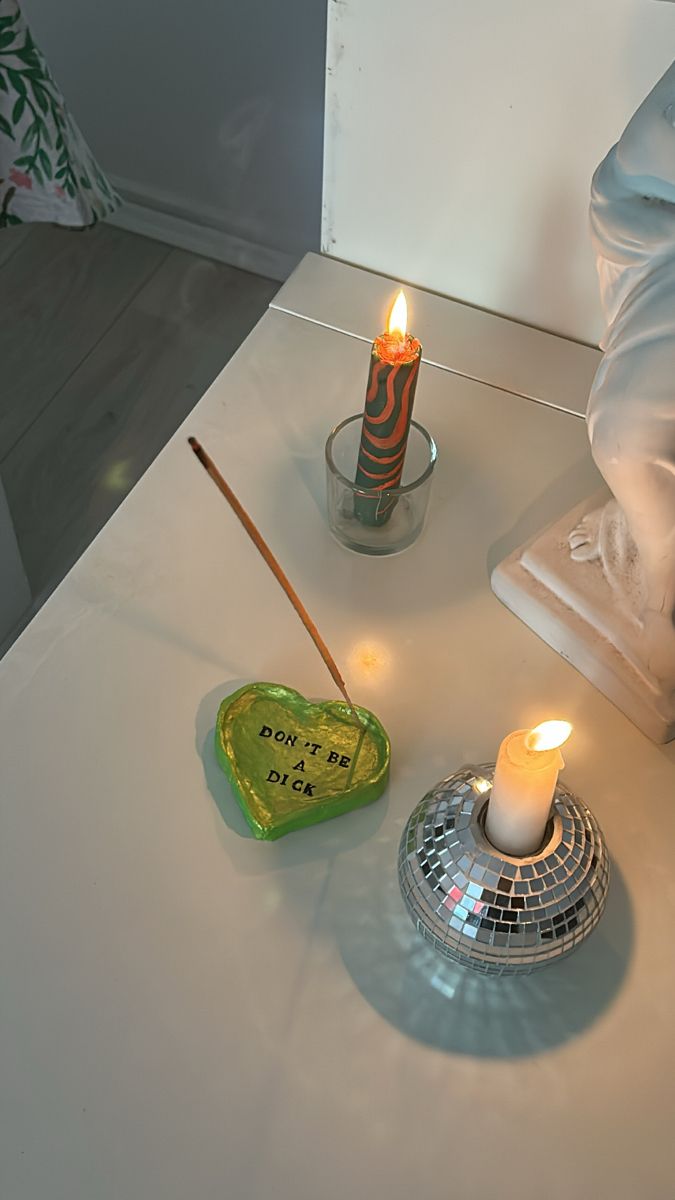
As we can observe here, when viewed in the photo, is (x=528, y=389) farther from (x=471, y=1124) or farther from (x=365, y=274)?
(x=471, y=1124)

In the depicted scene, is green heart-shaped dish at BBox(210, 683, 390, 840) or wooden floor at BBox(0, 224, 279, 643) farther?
wooden floor at BBox(0, 224, 279, 643)

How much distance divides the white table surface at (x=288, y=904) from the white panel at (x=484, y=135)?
0.18 m

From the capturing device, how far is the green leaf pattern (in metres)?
1.10

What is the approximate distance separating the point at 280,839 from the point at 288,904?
4 centimetres

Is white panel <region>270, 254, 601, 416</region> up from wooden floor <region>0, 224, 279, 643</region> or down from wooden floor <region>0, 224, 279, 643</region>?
up

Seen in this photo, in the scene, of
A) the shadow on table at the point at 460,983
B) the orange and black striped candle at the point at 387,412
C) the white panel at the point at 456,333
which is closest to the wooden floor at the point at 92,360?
the white panel at the point at 456,333

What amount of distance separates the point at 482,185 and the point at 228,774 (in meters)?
0.51

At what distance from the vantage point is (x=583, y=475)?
34.1 inches

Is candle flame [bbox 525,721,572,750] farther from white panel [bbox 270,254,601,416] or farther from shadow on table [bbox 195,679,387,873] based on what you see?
white panel [bbox 270,254,601,416]

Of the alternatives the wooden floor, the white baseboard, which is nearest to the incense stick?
the wooden floor

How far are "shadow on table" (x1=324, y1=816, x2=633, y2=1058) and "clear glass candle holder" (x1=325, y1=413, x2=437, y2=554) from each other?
0.83ft

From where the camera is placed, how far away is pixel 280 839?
69cm

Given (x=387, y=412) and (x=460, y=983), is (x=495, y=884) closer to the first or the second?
(x=460, y=983)

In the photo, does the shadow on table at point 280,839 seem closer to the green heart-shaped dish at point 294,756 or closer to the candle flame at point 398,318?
the green heart-shaped dish at point 294,756
